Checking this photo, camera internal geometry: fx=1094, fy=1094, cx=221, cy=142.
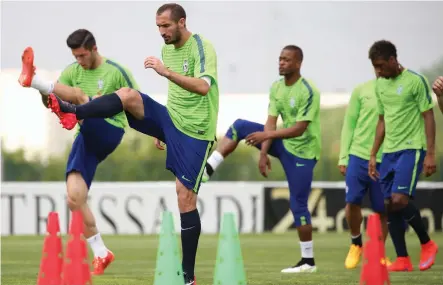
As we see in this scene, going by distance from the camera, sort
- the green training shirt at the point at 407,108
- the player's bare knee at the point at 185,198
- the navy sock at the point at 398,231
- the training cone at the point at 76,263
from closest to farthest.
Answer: the training cone at the point at 76,263 < the player's bare knee at the point at 185,198 < the green training shirt at the point at 407,108 < the navy sock at the point at 398,231

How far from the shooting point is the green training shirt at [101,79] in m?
11.3

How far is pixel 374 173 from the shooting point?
11.7m

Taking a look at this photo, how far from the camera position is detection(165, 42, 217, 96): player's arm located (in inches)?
343

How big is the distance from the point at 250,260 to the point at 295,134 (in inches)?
103

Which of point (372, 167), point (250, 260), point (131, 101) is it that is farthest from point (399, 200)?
point (131, 101)

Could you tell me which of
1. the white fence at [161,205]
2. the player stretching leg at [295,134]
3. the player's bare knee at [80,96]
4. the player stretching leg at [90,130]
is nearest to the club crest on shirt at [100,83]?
the player stretching leg at [90,130]

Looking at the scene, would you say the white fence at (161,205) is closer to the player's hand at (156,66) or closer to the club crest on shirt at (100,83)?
the club crest on shirt at (100,83)

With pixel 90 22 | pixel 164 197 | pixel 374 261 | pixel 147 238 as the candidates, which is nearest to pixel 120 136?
pixel 374 261

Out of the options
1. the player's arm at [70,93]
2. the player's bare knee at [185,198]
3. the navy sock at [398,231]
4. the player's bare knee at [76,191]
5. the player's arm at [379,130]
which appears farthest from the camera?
the navy sock at [398,231]

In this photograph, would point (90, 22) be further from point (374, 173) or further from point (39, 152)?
point (374, 173)

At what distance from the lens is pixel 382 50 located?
1093cm

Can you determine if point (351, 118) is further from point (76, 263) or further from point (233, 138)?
point (76, 263)

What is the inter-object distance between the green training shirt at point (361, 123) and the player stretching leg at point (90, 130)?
282 centimetres

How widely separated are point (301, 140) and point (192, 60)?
3316 millimetres
